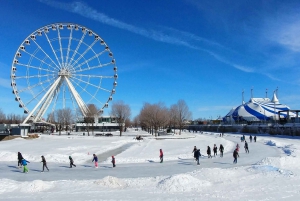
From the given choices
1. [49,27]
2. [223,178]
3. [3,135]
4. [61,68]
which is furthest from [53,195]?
[3,135]

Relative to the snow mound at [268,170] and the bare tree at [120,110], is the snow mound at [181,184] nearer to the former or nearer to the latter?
the snow mound at [268,170]

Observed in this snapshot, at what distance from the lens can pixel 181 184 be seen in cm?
1397

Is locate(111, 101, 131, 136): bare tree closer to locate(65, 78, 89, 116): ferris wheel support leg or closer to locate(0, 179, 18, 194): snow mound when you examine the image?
locate(65, 78, 89, 116): ferris wheel support leg

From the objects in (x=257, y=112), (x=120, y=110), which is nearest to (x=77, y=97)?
(x=120, y=110)

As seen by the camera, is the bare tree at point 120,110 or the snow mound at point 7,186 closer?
the snow mound at point 7,186

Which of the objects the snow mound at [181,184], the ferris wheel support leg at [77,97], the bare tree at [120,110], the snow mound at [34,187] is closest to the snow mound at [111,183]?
the snow mound at [181,184]

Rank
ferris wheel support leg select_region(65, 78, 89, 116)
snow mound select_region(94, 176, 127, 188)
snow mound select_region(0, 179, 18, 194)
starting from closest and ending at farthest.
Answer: snow mound select_region(0, 179, 18, 194) → snow mound select_region(94, 176, 127, 188) → ferris wheel support leg select_region(65, 78, 89, 116)

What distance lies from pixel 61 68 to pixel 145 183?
129 feet

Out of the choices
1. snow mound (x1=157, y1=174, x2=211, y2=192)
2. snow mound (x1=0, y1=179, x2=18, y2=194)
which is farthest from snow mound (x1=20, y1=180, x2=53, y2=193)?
snow mound (x1=157, y1=174, x2=211, y2=192)

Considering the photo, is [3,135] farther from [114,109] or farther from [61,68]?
[114,109]

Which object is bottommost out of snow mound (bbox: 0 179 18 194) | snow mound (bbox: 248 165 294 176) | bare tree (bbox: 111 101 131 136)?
snow mound (bbox: 0 179 18 194)

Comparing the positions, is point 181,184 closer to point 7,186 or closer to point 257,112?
point 7,186

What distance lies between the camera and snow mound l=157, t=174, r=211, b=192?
13.7 m

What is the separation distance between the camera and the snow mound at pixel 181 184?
44.9 ft
